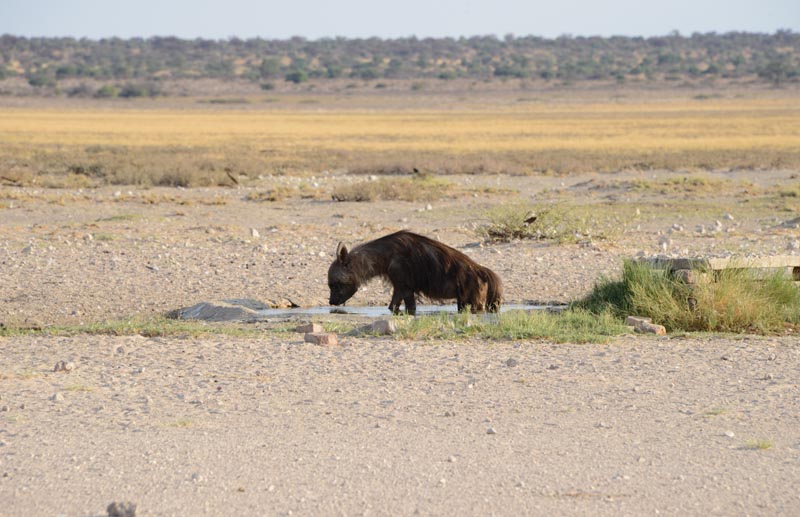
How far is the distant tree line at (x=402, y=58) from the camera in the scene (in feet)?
390

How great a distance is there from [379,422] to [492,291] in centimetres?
424

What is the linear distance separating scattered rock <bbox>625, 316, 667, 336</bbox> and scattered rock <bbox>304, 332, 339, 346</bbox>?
8.41ft

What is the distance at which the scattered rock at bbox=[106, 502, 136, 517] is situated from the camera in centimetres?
497

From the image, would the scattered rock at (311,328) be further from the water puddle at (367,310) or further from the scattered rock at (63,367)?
the scattered rock at (63,367)

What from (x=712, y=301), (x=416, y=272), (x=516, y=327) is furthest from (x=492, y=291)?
(x=712, y=301)

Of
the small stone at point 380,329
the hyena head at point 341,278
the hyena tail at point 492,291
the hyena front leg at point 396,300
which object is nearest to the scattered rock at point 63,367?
the small stone at point 380,329

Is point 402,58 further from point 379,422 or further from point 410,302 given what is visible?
point 379,422

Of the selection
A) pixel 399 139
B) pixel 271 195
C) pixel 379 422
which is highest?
pixel 379 422

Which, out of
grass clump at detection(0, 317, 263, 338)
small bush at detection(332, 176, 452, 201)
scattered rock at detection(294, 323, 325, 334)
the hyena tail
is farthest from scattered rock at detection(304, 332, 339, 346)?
small bush at detection(332, 176, 452, 201)

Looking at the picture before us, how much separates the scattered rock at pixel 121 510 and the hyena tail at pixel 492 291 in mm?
6073

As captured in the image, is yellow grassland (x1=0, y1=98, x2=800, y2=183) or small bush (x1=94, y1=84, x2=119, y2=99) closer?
yellow grassland (x1=0, y1=98, x2=800, y2=183)

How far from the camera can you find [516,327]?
370 inches

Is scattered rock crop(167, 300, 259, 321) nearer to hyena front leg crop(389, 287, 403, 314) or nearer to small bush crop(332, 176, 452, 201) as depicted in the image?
hyena front leg crop(389, 287, 403, 314)

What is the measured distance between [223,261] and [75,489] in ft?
29.0
